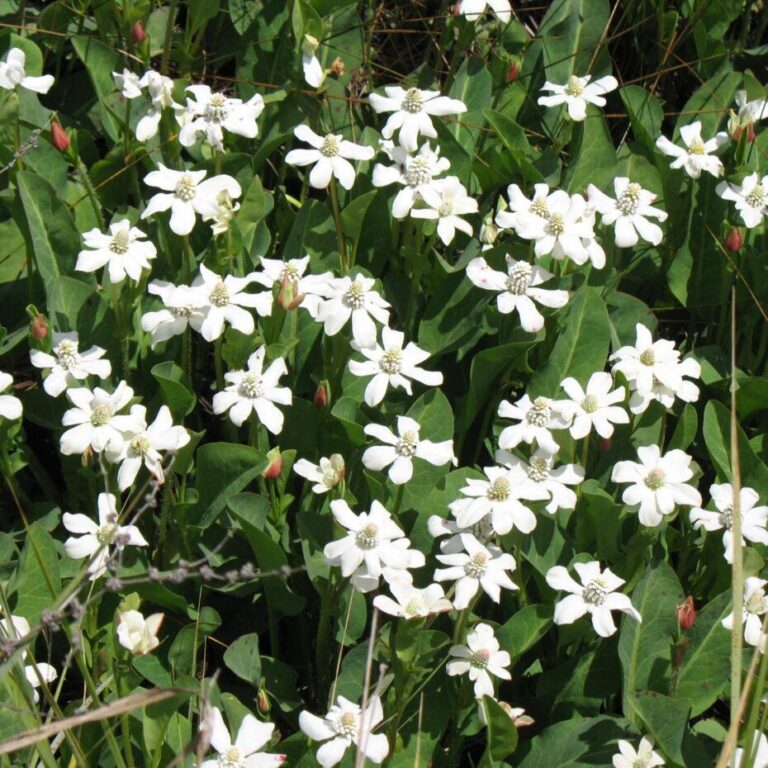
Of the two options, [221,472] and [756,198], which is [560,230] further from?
[221,472]

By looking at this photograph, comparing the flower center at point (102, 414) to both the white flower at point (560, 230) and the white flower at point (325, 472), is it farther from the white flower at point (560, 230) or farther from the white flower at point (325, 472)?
the white flower at point (560, 230)

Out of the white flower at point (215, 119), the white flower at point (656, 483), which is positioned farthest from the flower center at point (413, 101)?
the white flower at point (656, 483)

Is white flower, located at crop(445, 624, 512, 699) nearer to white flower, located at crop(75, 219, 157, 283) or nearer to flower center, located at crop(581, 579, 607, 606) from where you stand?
flower center, located at crop(581, 579, 607, 606)

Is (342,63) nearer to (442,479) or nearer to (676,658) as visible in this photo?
(442,479)

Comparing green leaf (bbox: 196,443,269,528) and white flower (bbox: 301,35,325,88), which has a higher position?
white flower (bbox: 301,35,325,88)

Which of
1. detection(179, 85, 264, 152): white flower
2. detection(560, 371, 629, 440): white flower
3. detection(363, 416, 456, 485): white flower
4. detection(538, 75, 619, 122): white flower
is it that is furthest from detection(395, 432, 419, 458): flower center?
detection(538, 75, 619, 122): white flower

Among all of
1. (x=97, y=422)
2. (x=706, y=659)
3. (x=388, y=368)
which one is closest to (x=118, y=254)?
(x=97, y=422)

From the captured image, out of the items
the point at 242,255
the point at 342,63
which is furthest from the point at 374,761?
the point at 342,63
